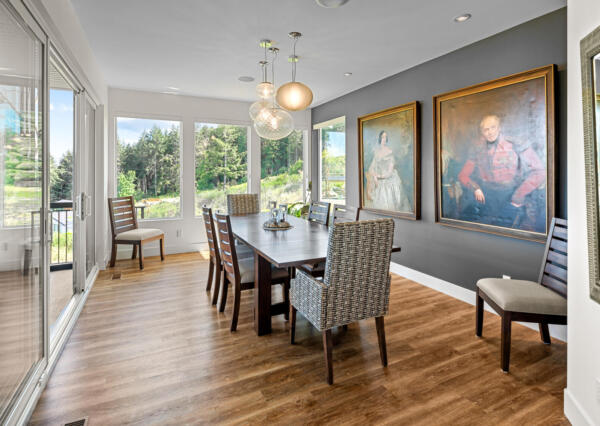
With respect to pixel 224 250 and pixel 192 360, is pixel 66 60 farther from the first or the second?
pixel 192 360

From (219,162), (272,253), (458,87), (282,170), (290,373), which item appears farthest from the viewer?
(282,170)

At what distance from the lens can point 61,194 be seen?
9.46ft

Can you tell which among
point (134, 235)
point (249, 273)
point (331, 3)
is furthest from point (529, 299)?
point (134, 235)

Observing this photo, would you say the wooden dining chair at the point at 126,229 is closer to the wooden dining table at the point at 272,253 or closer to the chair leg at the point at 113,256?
the chair leg at the point at 113,256

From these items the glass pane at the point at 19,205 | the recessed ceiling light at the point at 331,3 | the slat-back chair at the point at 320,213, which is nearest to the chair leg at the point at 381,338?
the slat-back chair at the point at 320,213

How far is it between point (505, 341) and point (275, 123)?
2.61 metres

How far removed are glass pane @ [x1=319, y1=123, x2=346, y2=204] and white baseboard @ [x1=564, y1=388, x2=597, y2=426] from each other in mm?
4000

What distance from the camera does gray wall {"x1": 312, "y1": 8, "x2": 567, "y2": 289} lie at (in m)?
2.59

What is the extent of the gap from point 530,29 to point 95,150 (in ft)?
15.9

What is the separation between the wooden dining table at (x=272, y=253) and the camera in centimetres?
221

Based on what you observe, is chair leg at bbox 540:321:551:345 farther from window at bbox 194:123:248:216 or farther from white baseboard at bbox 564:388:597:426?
window at bbox 194:123:248:216

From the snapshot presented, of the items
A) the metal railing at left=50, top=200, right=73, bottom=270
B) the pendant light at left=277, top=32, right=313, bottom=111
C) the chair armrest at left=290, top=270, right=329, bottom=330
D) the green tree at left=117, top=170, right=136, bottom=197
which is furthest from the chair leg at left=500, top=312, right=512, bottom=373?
the green tree at left=117, top=170, right=136, bottom=197

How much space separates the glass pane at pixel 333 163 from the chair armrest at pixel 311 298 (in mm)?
3409

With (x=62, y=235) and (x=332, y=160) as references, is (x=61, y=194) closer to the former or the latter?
(x=62, y=235)
